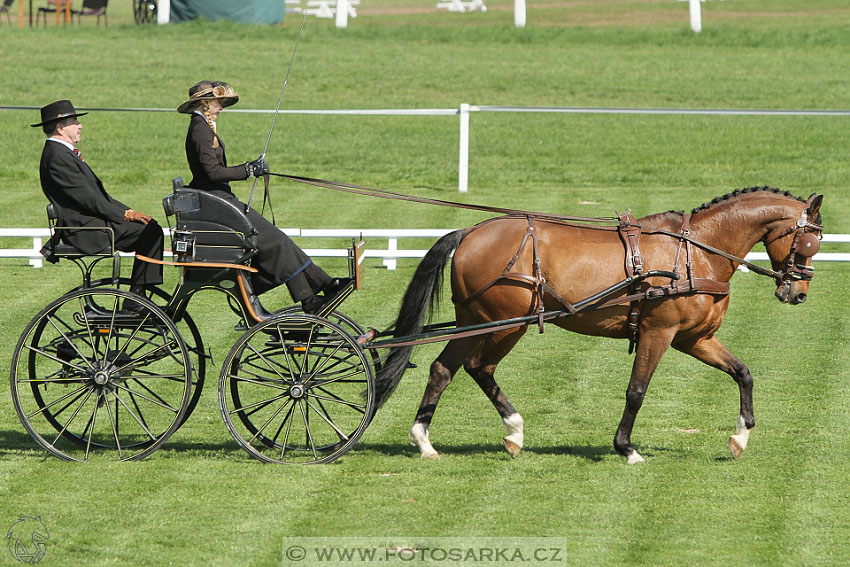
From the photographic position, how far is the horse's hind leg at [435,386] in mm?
7711

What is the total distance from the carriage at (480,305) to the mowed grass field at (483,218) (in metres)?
0.38

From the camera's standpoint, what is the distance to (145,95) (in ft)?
86.2

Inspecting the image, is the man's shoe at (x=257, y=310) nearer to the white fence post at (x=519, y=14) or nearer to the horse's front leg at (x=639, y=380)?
the horse's front leg at (x=639, y=380)

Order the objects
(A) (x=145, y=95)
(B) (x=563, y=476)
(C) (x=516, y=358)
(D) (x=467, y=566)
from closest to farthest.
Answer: (D) (x=467, y=566), (B) (x=563, y=476), (C) (x=516, y=358), (A) (x=145, y=95)

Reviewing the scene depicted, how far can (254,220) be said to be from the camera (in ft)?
24.6

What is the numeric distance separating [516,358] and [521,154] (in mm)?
12116

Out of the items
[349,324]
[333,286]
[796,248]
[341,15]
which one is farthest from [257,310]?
[341,15]

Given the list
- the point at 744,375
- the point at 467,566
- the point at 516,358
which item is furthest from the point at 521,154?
the point at 467,566

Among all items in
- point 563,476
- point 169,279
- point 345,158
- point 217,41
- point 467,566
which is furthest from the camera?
point 217,41

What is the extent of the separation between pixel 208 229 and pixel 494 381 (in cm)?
201

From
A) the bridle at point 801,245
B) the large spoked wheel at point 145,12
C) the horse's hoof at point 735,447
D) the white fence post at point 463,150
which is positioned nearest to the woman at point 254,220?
the horse's hoof at point 735,447

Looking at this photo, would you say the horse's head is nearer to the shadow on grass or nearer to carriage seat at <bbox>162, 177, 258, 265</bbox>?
the shadow on grass

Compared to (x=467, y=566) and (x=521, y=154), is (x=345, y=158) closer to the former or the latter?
(x=521, y=154)

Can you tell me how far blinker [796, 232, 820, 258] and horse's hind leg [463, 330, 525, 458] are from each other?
176 cm
